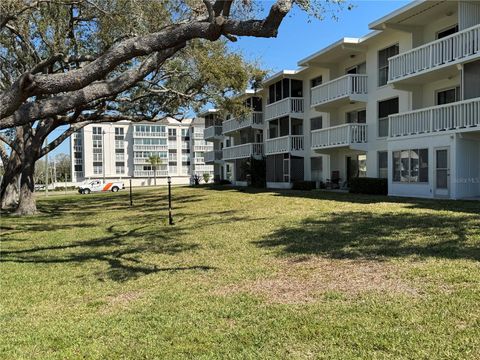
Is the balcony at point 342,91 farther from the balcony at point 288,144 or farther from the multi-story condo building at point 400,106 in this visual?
the balcony at point 288,144

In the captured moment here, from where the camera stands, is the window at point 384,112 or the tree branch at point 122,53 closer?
the tree branch at point 122,53

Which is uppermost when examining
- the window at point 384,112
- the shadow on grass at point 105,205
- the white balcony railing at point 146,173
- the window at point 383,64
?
the window at point 383,64

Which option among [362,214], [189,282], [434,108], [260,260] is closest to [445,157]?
[434,108]

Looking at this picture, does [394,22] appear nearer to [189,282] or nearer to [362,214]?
[362,214]

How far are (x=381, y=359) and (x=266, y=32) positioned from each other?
466 centimetres

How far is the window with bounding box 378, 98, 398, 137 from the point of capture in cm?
2217

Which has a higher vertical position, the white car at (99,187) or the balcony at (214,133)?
the balcony at (214,133)

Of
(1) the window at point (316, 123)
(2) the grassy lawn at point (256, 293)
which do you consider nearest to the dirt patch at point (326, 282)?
(2) the grassy lawn at point (256, 293)

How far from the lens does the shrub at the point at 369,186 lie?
21.0 metres

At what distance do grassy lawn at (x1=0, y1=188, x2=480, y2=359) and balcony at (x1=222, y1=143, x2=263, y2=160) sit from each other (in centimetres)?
2609

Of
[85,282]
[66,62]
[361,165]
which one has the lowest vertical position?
[85,282]

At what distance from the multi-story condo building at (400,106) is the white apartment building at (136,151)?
71.7m

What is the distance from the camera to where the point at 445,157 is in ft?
56.5

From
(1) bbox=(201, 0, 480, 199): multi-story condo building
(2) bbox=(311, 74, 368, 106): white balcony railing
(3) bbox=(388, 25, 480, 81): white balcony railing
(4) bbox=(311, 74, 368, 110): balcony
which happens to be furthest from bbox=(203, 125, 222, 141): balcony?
(3) bbox=(388, 25, 480, 81): white balcony railing
